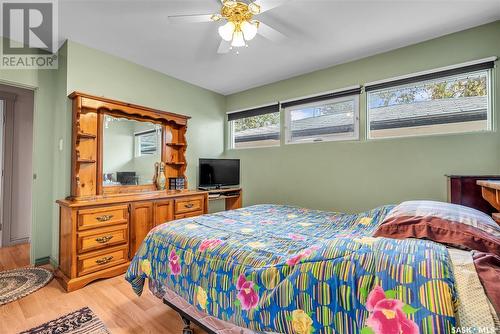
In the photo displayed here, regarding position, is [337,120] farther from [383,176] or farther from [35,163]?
[35,163]

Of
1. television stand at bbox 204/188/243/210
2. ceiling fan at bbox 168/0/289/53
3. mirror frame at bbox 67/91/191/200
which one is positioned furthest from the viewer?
television stand at bbox 204/188/243/210

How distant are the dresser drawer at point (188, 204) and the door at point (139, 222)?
370mm

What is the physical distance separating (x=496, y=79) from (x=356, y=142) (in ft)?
4.53

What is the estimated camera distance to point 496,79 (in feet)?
7.38

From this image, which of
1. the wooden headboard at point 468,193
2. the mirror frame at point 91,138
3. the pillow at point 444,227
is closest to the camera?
the pillow at point 444,227

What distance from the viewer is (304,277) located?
0.97m

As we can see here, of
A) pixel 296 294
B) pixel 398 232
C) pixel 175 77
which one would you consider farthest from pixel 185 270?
pixel 175 77

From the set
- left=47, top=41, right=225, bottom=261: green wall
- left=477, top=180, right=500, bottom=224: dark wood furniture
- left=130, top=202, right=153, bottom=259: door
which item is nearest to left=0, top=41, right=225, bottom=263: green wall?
left=47, top=41, right=225, bottom=261: green wall

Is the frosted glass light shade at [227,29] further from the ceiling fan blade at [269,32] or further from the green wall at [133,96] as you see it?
the green wall at [133,96]

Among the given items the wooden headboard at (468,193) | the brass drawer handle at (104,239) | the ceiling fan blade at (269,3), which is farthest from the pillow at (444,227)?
the brass drawer handle at (104,239)

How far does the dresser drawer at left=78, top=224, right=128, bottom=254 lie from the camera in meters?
2.24

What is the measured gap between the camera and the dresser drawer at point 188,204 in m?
3.04

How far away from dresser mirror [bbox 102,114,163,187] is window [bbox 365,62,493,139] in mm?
2997

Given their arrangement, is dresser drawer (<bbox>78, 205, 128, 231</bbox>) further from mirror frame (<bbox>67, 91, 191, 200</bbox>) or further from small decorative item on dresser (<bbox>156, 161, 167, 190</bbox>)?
small decorative item on dresser (<bbox>156, 161, 167, 190</bbox>)
